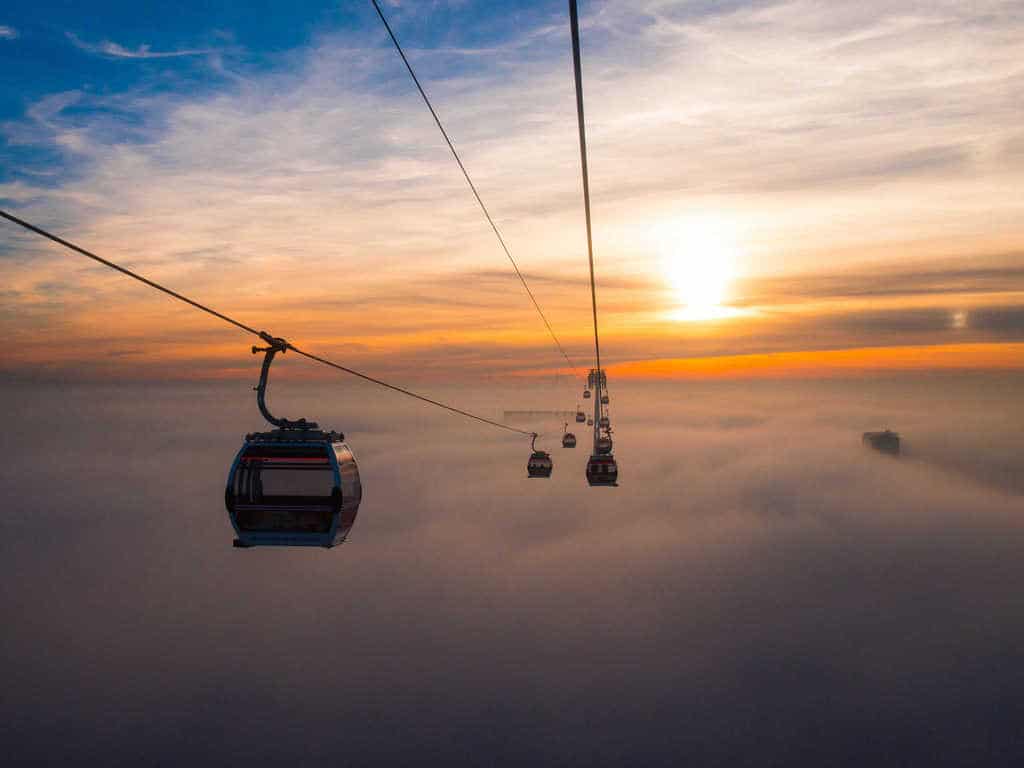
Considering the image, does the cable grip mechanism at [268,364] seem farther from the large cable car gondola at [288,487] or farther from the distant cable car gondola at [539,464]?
the distant cable car gondola at [539,464]

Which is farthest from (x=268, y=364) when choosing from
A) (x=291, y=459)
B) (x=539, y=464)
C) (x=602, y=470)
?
(x=539, y=464)

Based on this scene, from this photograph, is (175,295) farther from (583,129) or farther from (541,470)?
(541,470)

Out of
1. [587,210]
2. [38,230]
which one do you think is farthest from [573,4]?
[38,230]

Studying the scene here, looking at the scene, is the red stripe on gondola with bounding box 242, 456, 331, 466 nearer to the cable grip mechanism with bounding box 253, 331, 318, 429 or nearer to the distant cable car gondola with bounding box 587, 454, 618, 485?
the cable grip mechanism with bounding box 253, 331, 318, 429

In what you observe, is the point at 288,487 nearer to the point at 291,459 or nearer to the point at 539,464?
the point at 291,459

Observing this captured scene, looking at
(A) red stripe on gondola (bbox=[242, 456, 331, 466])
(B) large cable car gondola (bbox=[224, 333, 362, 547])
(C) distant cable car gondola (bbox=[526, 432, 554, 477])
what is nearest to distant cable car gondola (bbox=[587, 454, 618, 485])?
(C) distant cable car gondola (bbox=[526, 432, 554, 477])
